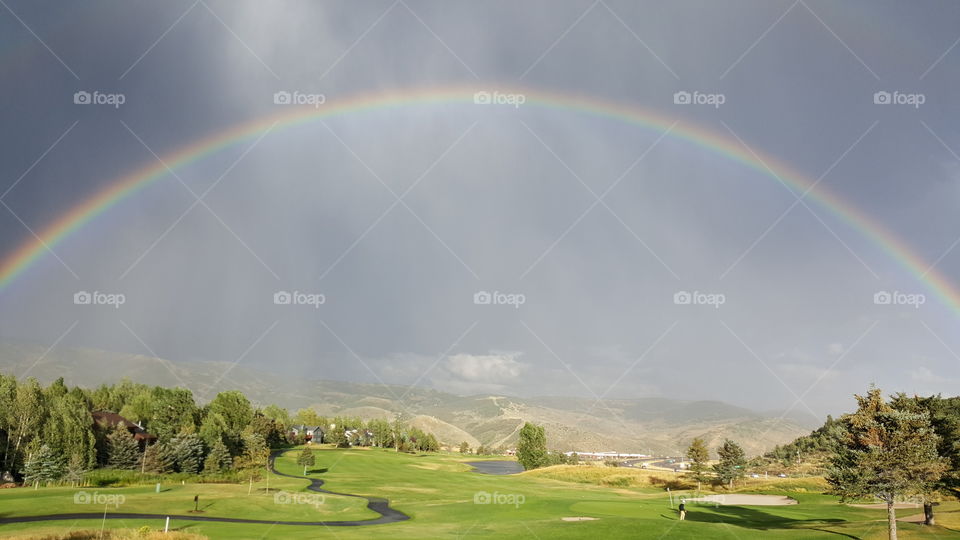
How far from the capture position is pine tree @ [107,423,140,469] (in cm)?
8512

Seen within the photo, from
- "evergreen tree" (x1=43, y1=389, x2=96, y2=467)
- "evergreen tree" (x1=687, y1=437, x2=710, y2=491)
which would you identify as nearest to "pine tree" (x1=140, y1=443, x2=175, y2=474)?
"evergreen tree" (x1=43, y1=389, x2=96, y2=467)

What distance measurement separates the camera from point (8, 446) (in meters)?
73.0

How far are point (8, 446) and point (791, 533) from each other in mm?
92508

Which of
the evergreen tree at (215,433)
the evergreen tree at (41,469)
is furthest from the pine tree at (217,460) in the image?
the evergreen tree at (41,469)

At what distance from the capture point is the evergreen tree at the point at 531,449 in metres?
145

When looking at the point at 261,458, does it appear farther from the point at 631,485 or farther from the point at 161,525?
the point at 631,485

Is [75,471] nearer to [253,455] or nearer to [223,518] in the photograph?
[253,455]

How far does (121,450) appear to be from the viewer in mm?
85500

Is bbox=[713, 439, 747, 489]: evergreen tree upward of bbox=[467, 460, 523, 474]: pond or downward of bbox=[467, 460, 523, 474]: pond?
upward

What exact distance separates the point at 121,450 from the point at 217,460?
46.3ft

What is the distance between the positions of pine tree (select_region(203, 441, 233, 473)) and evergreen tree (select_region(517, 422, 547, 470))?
253ft

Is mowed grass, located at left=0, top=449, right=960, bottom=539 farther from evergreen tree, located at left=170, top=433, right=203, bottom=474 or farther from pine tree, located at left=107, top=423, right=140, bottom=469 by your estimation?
pine tree, located at left=107, top=423, right=140, bottom=469

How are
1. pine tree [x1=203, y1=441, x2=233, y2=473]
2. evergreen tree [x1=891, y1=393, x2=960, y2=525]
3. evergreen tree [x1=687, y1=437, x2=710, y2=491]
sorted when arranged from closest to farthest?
1. evergreen tree [x1=891, y1=393, x2=960, y2=525]
2. pine tree [x1=203, y1=441, x2=233, y2=473]
3. evergreen tree [x1=687, y1=437, x2=710, y2=491]

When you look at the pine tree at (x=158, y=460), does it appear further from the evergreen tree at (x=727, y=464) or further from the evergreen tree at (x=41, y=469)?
the evergreen tree at (x=727, y=464)
